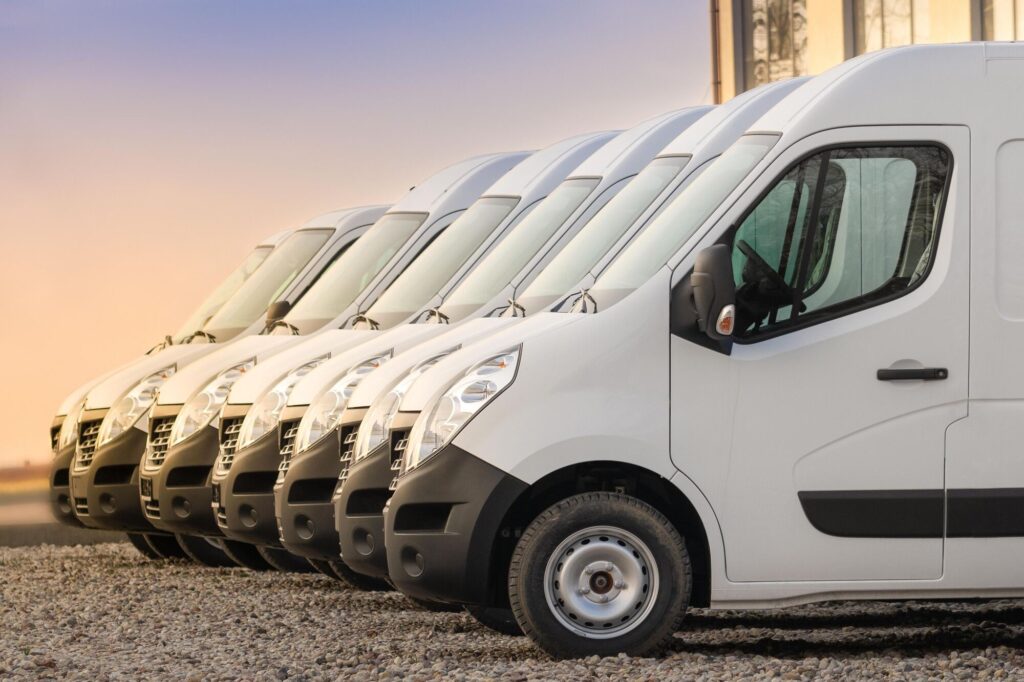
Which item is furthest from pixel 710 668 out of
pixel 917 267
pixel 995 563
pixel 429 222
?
pixel 429 222

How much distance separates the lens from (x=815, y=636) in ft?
31.9

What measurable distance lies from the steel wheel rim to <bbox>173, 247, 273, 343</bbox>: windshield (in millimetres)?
7205

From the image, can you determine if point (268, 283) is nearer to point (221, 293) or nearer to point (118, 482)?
point (221, 293)

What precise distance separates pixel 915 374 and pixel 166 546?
27.2ft

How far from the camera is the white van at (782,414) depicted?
320 inches

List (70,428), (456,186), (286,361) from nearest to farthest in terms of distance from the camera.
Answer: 1. (286,361)
2. (456,186)
3. (70,428)

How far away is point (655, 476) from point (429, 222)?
5.22 meters

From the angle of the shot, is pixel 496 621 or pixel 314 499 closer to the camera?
pixel 496 621

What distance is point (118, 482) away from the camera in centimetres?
1362

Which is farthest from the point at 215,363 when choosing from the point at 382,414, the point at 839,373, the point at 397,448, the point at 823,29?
the point at 823,29

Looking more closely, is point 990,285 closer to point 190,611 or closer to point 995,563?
point 995,563

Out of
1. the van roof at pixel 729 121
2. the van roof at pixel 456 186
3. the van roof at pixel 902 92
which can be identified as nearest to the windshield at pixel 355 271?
the van roof at pixel 456 186

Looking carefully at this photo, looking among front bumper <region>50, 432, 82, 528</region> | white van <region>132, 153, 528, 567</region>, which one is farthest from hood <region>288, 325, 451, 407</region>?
front bumper <region>50, 432, 82, 528</region>

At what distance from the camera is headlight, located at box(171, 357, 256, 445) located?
1252cm
